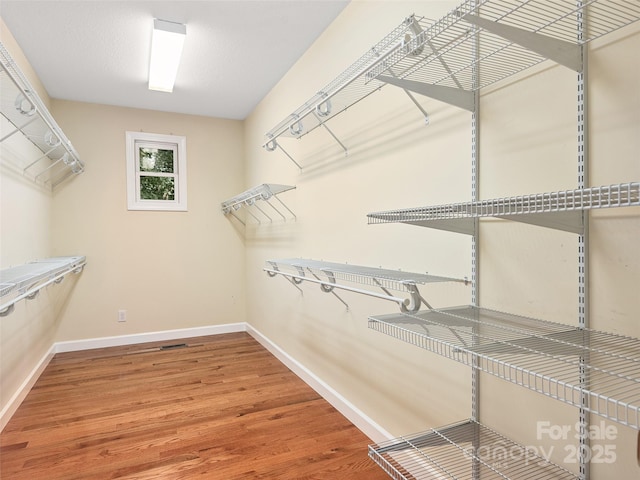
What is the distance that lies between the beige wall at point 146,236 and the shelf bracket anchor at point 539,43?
3811mm

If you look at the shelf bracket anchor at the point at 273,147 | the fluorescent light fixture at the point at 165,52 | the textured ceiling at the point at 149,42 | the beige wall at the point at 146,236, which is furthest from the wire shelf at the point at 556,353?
the beige wall at the point at 146,236

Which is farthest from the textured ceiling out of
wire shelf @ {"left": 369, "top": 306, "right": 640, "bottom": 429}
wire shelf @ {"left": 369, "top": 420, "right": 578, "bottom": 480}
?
wire shelf @ {"left": 369, "top": 420, "right": 578, "bottom": 480}

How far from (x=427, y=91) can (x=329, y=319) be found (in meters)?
1.63

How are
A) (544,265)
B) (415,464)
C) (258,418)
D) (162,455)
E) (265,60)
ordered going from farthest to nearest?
1. (265,60)
2. (258,418)
3. (162,455)
4. (415,464)
5. (544,265)

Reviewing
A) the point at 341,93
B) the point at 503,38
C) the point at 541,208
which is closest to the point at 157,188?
the point at 341,93

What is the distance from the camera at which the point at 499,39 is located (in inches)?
50.4

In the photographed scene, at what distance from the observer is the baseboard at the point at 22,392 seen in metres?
2.32

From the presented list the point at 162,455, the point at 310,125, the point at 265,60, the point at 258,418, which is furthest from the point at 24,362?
the point at 265,60

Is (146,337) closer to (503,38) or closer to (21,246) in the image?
(21,246)

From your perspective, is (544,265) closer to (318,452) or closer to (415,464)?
(415,464)

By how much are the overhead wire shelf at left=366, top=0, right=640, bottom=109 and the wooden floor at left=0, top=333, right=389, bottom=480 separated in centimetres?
175

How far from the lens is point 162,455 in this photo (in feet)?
6.57

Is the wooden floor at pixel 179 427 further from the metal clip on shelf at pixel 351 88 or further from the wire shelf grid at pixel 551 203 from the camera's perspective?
the metal clip on shelf at pixel 351 88

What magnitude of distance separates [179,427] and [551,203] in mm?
2287
